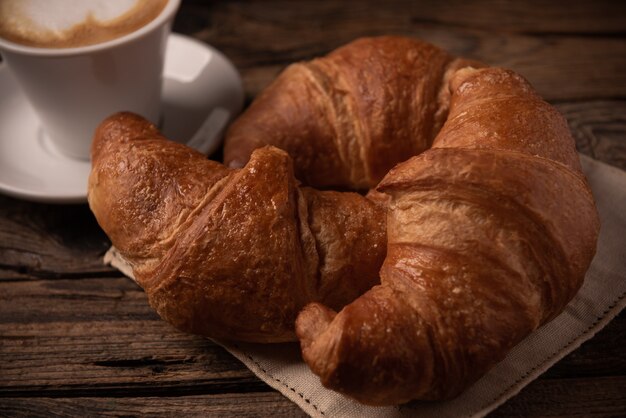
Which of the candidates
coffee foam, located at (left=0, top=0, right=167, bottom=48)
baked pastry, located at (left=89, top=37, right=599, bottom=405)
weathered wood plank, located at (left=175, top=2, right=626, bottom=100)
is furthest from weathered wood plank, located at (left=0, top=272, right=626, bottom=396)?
weathered wood plank, located at (left=175, top=2, right=626, bottom=100)

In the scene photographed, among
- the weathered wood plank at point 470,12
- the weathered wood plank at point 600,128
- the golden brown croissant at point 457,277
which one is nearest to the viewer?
the golden brown croissant at point 457,277

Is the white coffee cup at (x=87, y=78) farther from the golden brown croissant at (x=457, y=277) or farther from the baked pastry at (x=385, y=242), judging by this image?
the golden brown croissant at (x=457, y=277)

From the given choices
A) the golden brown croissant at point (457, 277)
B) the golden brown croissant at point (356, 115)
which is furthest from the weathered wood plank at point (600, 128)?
the golden brown croissant at point (457, 277)

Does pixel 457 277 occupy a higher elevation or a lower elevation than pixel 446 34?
higher

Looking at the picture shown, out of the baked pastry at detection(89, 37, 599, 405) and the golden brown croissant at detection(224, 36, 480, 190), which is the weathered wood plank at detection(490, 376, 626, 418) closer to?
the baked pastry at detection(89, 37, 599, 405)

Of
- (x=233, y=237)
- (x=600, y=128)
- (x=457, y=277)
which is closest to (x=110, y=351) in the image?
(x=233, y=237)

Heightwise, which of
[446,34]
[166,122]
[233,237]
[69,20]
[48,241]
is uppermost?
[69,20]

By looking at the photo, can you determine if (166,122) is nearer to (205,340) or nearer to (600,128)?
(205,340)
